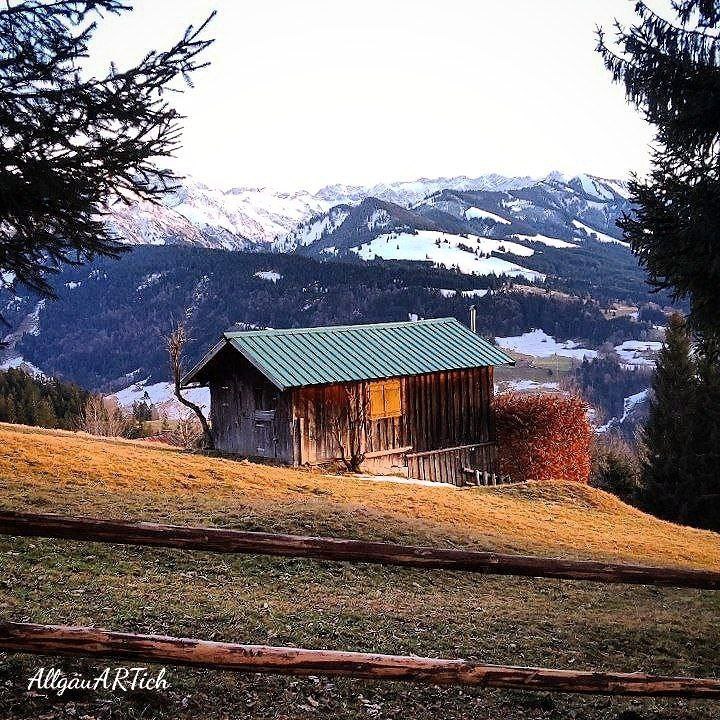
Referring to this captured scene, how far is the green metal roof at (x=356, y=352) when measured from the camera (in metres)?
28.8

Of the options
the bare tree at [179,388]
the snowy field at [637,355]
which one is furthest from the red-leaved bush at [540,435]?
the snowy field at [637,355]

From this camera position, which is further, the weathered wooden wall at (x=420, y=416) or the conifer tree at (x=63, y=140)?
the weathered wooden wall at (x=420, y=416)

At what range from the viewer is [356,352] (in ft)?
100

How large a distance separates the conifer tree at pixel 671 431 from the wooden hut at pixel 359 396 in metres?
11.7

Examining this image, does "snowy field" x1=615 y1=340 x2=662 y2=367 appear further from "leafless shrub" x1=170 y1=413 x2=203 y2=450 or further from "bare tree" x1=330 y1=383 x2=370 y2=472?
"bare tree" x1=330 y1=383 x2=370 y2=472

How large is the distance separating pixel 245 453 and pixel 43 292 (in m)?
22.6

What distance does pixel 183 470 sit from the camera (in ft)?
66.1

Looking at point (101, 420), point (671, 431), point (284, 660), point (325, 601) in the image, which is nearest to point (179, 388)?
point (325, 601)

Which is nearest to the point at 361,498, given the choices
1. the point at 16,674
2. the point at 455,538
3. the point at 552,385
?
the point at 455,538

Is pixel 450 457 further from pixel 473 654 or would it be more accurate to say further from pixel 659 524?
pixel 473 654

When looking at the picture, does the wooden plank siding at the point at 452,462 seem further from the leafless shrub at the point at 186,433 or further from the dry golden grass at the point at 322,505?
the leafless shrub at the point at 186,433

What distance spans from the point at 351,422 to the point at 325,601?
64.7ft

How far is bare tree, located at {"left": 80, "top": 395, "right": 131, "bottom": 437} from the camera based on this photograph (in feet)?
222

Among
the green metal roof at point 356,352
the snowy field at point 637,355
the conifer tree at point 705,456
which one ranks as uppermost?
the snowy field at point 637,355
